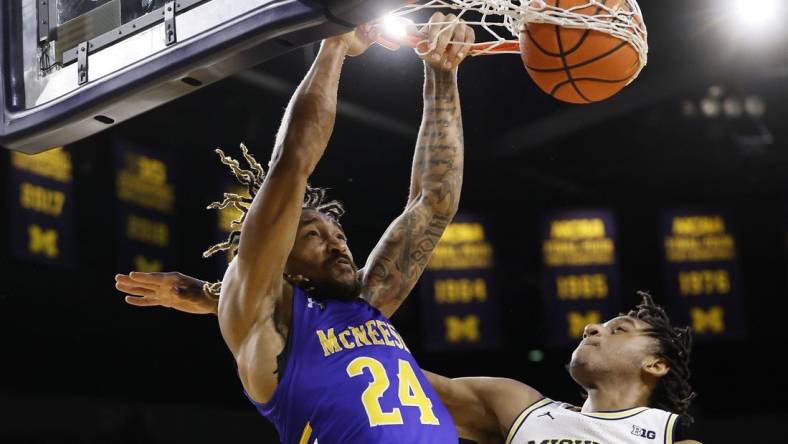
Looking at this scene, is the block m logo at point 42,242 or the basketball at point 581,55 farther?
the block m logo at point 42,242

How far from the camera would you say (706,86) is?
26.5 ft

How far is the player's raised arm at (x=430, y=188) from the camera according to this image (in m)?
3.19

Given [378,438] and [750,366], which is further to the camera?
[750,366]

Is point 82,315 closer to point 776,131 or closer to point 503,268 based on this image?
point 503,268

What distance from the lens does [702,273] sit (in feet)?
24.5

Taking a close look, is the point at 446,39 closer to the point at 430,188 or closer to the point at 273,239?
the point at 430,188

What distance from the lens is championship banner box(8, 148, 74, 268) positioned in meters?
5.96

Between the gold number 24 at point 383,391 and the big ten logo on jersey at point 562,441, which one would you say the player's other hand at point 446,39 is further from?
the big ten logo on jersey at point 562,441

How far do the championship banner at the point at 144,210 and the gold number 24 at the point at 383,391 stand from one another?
4.10m

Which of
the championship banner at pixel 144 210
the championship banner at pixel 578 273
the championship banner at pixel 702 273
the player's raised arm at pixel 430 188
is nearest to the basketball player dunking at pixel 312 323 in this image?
the player's raised arm at pixel 430 188

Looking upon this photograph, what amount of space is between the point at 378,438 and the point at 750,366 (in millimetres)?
5583

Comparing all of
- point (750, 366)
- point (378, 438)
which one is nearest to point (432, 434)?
point (378, 438)

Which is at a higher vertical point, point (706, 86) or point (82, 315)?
point (706, 86)

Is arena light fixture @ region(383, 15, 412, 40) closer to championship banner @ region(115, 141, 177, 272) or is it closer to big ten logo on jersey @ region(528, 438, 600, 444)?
big ten logo on jersey @ region(528, 438, 600, 444)
